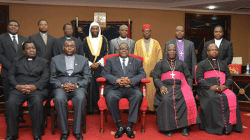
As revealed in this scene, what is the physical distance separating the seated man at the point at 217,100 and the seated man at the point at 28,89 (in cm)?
270

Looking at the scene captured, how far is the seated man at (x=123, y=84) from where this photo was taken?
359cm

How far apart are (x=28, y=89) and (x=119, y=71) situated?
5.07 ft

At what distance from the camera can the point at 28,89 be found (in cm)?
354

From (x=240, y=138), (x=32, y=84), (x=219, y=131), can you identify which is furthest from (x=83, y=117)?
(x=240, y=138)

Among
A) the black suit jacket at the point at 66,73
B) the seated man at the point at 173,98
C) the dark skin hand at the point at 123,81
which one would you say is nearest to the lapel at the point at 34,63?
the black suit jacket at the point at 66,73

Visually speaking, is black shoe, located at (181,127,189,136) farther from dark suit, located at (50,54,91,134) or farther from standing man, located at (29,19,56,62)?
standing man, located at (29,19,56,62)

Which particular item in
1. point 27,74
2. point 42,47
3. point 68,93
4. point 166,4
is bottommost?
point 68,93

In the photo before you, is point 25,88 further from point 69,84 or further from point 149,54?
point 149,54

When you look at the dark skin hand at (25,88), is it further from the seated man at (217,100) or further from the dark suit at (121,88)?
the seated man at (217,100)

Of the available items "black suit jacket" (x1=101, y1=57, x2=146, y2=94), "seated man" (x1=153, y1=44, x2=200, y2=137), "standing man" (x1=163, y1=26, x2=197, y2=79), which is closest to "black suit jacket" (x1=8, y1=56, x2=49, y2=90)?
"black suit jacket" (x1=101, y1=57, x2=146, y2=94)

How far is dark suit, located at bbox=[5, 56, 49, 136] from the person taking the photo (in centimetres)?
332

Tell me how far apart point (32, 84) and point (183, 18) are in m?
6.52

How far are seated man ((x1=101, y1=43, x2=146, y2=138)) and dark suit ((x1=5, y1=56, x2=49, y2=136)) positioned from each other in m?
1.04

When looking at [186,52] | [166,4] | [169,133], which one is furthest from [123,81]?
[166,4]
